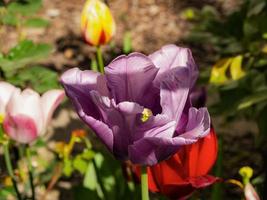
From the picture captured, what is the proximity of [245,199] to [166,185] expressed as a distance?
178mm

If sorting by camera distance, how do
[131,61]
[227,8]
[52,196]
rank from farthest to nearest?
[227,8] → [52,196] → [131,61]

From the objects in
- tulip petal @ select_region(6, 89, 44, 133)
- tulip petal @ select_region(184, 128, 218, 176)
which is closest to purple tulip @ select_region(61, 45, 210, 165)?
tulip petal @ select_region(184, 128, 218, 176)

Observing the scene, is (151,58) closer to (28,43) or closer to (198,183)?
(198,183)

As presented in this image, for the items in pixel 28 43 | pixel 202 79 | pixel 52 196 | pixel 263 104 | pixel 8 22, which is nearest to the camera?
pixel 28 43

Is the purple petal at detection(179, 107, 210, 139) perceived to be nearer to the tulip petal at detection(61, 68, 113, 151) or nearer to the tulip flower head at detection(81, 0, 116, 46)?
the tulip petal at detection(61, 68, 113, 151)

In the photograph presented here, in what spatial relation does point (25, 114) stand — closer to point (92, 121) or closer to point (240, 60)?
point (92, 121)

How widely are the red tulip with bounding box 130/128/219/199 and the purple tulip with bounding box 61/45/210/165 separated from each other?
11 centimetres

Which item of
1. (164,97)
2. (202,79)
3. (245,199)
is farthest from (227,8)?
(164,97)

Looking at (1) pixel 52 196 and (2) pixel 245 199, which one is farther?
(1) pixel 52 196

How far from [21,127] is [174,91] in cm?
38

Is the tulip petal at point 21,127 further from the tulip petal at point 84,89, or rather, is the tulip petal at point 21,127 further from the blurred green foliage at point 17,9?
the blurred green foliage at point 17,9

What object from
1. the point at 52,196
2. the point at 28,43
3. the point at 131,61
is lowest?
the point at 52,196

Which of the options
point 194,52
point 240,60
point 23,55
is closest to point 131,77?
point 23,55

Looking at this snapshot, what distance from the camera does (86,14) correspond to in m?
1.51
